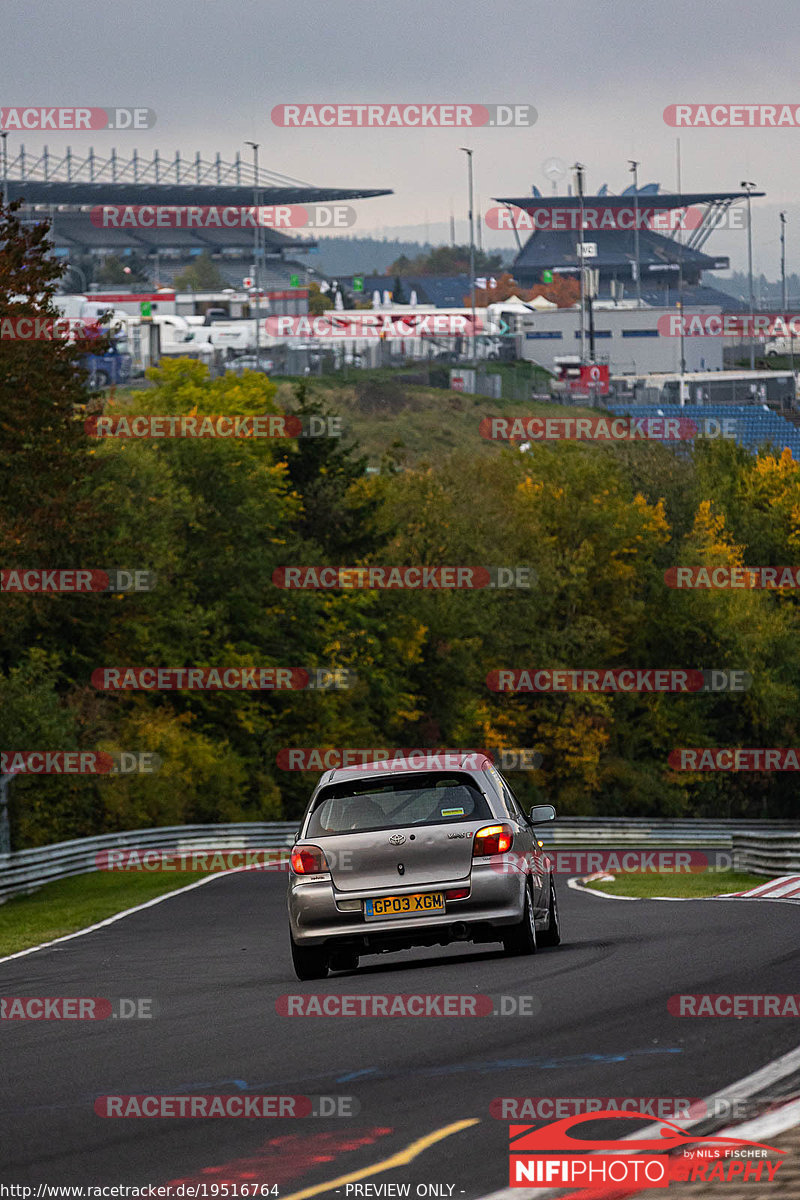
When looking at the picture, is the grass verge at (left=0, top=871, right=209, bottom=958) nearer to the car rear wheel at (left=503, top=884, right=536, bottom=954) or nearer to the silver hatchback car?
the silver hatchback car

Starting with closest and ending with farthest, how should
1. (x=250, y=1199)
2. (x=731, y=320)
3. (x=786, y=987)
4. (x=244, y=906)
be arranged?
(x=250, y=1199) → (x=786, y=987) → (x=244, y=906) → (x=731, y=320)

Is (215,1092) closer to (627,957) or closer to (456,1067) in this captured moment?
(456,1067)

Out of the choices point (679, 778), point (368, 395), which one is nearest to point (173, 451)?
point (679, 778)

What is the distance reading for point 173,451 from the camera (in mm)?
56219

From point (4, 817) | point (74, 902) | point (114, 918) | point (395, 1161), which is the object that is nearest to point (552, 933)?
point (395, 1161)

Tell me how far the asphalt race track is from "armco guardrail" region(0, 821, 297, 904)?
1293cm

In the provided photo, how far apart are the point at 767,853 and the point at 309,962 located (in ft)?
68.4

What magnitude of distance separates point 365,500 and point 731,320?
110483 millimetres

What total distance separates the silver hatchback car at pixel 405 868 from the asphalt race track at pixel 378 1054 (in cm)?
30

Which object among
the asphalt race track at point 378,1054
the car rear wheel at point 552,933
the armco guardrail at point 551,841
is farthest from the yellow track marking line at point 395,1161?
the armco guardrail at point 551,841

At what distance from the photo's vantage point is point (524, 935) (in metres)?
12.7

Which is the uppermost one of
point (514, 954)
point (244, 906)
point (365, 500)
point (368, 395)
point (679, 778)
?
point (368, 395)

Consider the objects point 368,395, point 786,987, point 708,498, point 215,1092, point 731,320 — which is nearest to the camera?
point 215,1092

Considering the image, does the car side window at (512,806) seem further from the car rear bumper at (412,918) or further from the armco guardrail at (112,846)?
the armco guardrail at (112,846)
